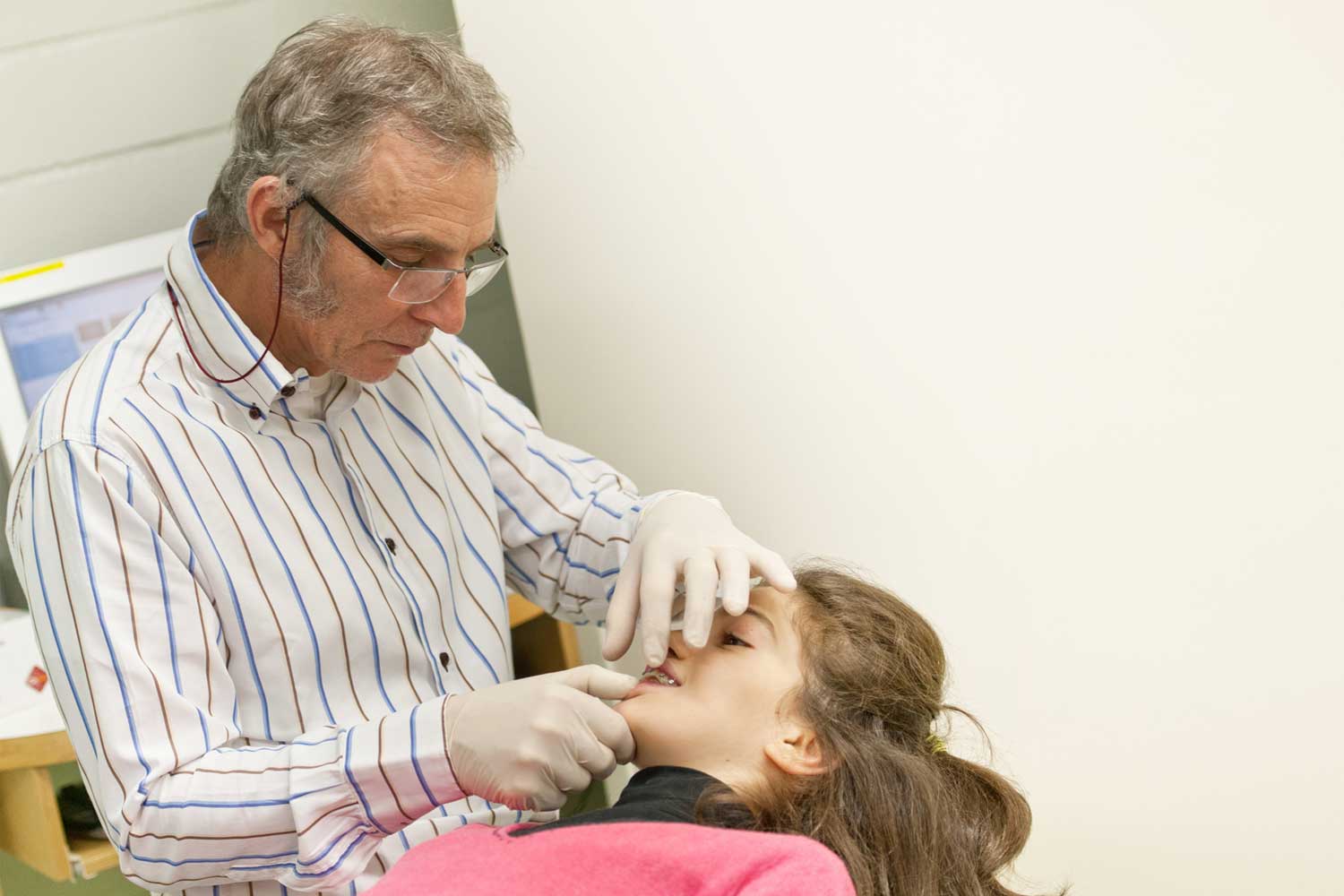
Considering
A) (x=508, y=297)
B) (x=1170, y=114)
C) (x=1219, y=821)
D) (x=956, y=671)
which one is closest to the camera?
(x=1170, y=114)

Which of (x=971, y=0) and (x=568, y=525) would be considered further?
(x=568, y=525)

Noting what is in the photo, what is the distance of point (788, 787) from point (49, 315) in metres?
1.66

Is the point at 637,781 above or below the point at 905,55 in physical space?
below

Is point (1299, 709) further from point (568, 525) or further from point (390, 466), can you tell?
point (390, 466)

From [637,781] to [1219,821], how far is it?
82cm

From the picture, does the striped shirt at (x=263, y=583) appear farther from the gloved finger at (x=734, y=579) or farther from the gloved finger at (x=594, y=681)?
the gloved finger at (x=734, y=579)

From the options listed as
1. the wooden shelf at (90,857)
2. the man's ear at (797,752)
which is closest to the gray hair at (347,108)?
the man's ear at (797,752)

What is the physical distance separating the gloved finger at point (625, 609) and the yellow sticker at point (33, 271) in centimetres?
136

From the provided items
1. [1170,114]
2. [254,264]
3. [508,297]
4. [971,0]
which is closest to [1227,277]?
[1170,114]

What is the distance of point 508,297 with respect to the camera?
8.83 feet

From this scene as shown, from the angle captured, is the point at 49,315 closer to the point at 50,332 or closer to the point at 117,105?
the point at 50,332

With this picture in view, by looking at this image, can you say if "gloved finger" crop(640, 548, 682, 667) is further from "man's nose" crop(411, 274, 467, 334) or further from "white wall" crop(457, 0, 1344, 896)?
"white wall" crop(457, 0, 1344, 896)

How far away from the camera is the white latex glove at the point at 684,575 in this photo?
1344mm

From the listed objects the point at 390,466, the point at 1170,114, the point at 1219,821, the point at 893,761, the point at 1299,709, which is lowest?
the point at 1219,821
